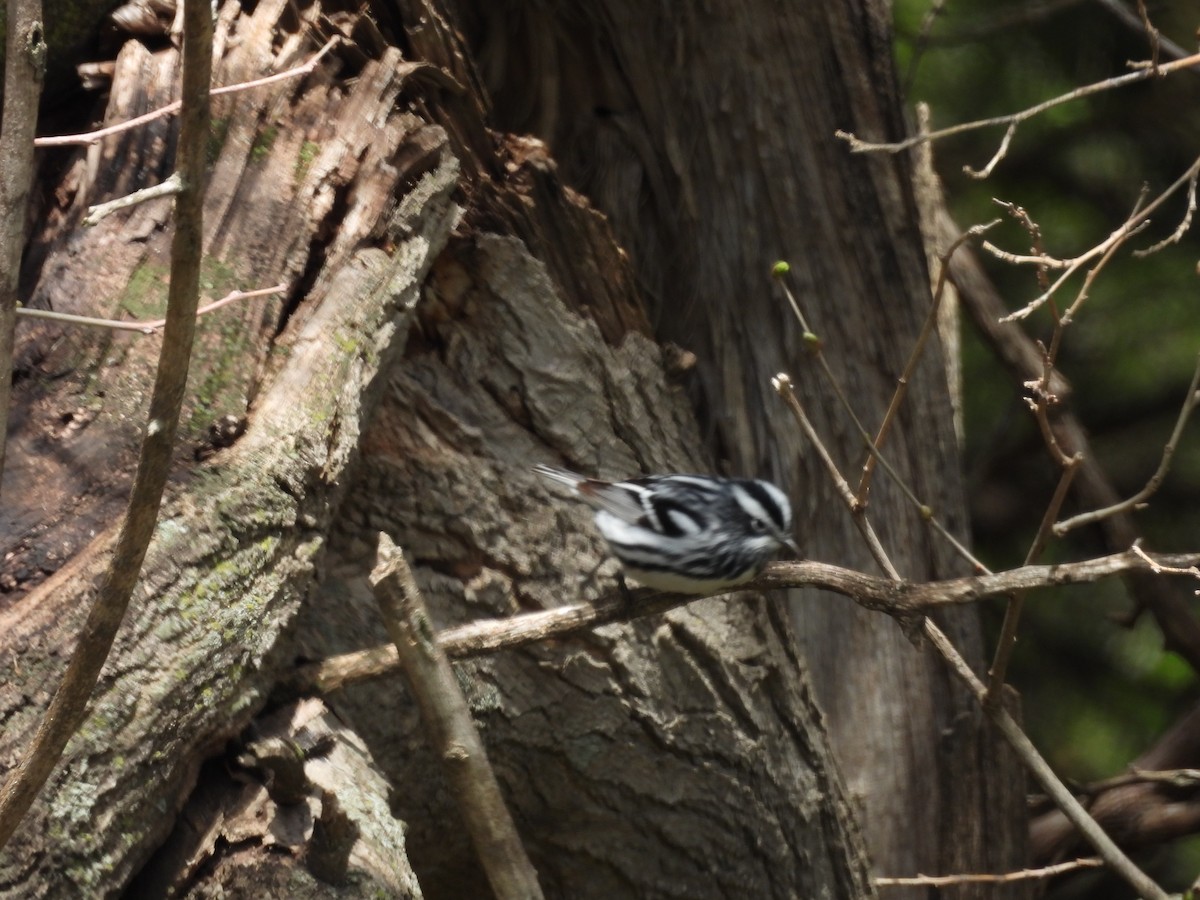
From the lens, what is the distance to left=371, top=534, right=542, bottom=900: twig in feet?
7.58

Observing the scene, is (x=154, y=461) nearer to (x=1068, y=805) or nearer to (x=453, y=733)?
(x=453, y=733)

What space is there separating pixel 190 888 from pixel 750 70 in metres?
3.03

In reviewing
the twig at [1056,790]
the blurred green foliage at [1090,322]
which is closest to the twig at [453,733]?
the twig at [1056,790]

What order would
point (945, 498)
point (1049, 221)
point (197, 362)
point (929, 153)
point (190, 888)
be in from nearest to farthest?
1. point (190, 888)
2. point (197, 362)
3. point (945, 498)
4. point (929, 153)
5. point (1049, 221)

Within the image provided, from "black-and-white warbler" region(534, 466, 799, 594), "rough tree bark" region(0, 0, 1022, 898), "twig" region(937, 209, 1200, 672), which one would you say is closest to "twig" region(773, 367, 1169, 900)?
"black-and-white warbler" region(534, 466, 799, 594)

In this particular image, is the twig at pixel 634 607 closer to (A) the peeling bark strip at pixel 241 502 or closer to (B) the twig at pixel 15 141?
(A) the peeling bark strip at pixel 241 502

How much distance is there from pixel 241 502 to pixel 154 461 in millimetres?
844

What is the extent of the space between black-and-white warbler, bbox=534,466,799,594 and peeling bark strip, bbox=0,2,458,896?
2.00ft

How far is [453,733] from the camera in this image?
2.38 metres

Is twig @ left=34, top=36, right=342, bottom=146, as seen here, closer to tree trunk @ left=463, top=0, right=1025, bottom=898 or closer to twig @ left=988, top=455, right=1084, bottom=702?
tree trunk @ left=463, top=0, right=1025, bottom=898

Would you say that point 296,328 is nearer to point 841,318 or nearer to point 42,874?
point 42,874

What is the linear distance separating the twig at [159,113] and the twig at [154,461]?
0.15 metres

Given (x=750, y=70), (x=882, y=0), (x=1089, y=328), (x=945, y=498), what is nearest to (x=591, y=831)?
(x=945, y=498)

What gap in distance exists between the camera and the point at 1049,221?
→ 17.6 ft
